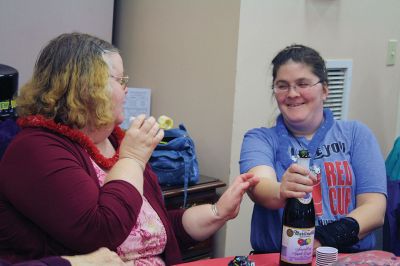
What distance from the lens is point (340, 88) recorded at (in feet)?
10.1

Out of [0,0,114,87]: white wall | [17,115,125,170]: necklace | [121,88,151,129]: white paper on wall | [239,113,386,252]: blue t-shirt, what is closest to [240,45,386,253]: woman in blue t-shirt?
[239,113,386,252]: blue t-shirt

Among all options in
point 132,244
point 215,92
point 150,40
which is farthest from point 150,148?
point 150,40

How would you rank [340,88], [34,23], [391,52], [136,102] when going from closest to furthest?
1. [34,23]
2. [136,102]
3. [340,88]
4. [391,52]

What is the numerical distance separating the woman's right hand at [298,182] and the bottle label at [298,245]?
113 millimetres

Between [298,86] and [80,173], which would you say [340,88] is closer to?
[298,86]

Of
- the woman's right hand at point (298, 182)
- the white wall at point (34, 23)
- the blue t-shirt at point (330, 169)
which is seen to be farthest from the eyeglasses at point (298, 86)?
the white wall at point (34, 23)

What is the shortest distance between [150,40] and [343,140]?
4.20 ft

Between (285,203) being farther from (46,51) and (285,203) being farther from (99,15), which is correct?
(99,15)

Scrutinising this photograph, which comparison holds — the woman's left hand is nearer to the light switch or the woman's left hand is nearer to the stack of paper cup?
A: the stack of paper cup

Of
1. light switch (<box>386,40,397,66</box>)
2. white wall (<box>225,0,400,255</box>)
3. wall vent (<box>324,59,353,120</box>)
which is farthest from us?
light switch (<box>386,40,397,66</box>)

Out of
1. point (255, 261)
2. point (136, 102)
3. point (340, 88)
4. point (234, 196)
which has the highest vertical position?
point (340, 88)

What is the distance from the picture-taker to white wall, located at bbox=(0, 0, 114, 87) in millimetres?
2551

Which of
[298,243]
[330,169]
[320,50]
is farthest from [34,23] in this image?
[298,243]

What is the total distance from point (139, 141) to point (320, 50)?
63.9 inches
